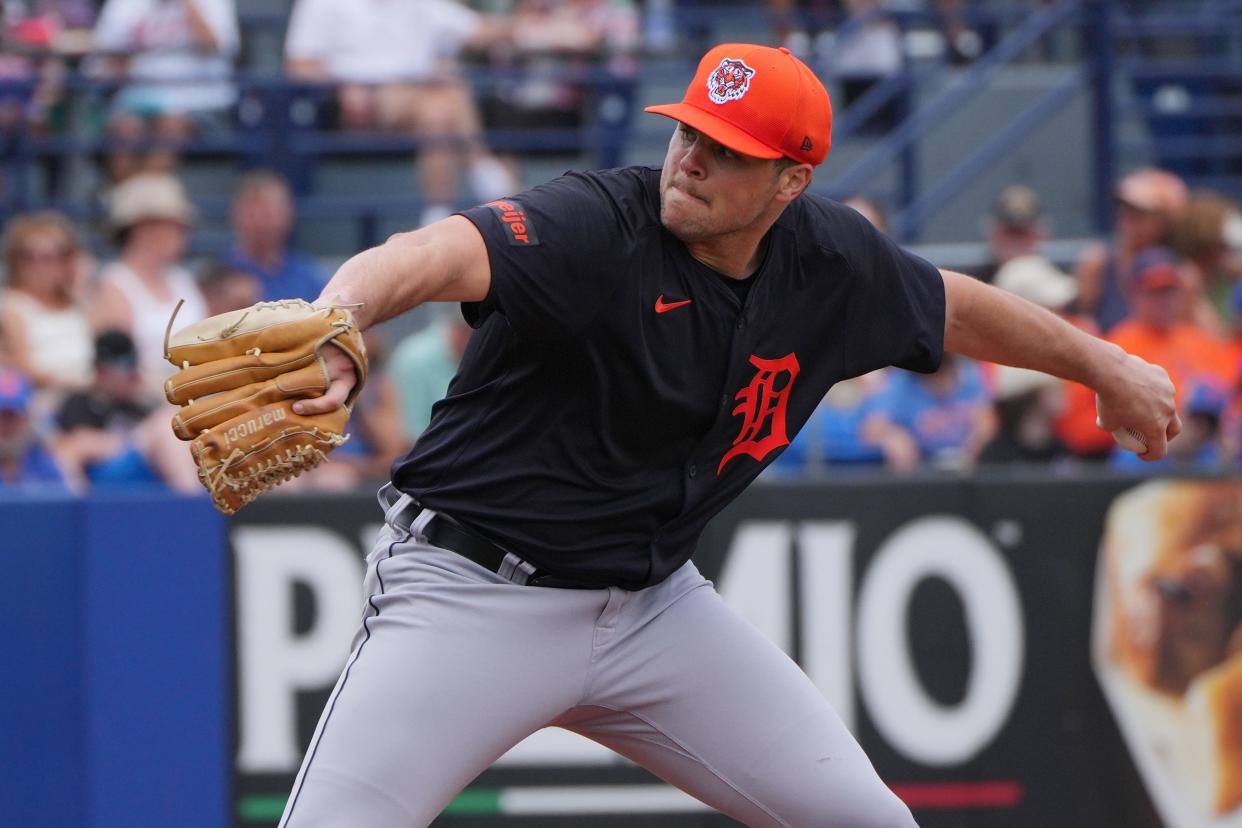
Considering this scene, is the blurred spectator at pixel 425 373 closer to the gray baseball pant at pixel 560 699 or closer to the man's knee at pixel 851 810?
the gray baseball pant at pixel 560 699

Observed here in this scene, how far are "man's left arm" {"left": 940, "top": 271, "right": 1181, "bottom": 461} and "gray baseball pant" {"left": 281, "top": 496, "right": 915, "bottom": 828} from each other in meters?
0.86

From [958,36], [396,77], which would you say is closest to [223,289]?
[396,77]

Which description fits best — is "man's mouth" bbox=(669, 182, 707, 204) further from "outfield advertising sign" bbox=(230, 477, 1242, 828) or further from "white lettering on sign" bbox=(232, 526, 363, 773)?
"white lettering on sign" bbox=(232, 526, 363, 773)

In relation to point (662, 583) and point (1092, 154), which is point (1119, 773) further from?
point (1092, 154)

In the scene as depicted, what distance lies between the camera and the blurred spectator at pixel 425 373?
722 centimetres

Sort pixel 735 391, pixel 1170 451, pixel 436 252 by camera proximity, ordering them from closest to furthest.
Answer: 1. pixel 436 252
2. pixel 735 391
3. pixel 1170 451

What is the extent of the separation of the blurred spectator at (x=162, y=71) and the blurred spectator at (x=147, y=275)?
126 centimetres

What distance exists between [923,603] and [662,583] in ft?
7.21

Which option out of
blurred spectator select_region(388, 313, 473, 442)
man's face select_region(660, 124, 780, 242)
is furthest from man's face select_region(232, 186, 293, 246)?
man's face select_region(660, 124, 780, 242)

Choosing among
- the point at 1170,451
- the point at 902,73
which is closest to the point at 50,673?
the point at 1170,451

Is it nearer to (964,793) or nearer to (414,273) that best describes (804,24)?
(964,793)

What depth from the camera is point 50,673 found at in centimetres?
558

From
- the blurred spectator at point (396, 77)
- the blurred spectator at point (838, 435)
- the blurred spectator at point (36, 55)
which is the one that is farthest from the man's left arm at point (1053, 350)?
the blurred spectator at point (36, 55)

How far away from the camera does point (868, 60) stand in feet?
34.2
